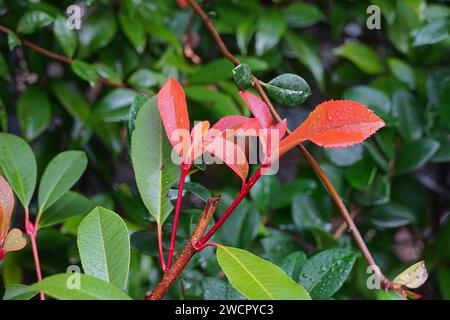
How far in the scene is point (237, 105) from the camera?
39.6 inches

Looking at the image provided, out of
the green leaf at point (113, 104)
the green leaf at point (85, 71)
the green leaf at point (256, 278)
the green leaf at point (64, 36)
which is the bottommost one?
the green leaf at point (113, 104)

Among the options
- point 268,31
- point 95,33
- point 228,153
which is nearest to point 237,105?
point 268,31

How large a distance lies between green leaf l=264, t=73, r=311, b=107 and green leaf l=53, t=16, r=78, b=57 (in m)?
0.42

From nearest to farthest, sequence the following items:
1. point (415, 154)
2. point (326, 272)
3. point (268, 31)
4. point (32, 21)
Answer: point (326, 272) → point (32, 21) → point (415, 154) → point (268, 31)

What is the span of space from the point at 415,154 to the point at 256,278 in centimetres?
56

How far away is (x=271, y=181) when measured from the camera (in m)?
0.97

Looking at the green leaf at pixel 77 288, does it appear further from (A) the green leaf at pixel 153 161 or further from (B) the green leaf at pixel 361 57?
(B) the green leaf at pixel 361 57

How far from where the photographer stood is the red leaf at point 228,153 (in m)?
0.50

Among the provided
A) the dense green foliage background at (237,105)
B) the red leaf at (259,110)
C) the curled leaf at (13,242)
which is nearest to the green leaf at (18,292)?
the curled leaf at (13,242)

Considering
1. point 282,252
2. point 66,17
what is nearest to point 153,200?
point 282,252

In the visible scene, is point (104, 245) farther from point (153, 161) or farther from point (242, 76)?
point (242, 76)

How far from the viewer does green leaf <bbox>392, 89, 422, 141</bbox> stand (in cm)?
98

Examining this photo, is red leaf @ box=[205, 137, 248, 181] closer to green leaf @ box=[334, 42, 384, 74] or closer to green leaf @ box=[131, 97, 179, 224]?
green leaf @ box=[131, 97, 179, 224]

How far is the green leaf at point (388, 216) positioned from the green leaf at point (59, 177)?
50 centimetres
